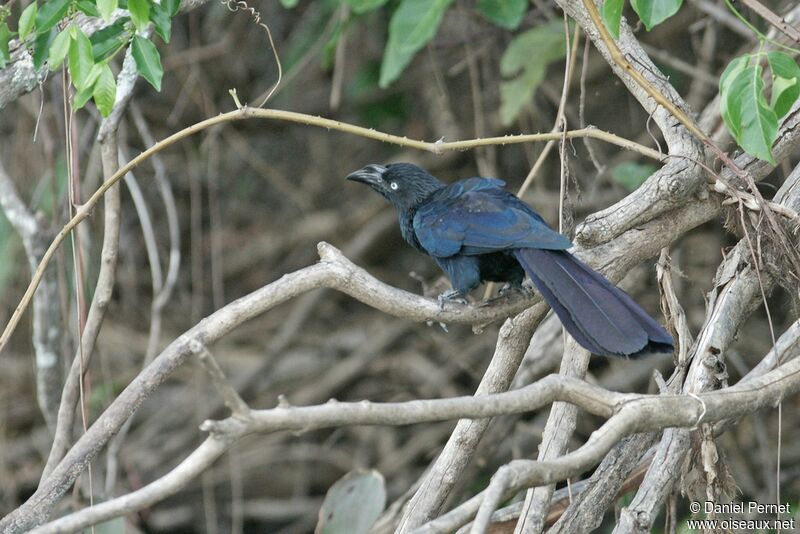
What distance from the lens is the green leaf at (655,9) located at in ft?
7.91

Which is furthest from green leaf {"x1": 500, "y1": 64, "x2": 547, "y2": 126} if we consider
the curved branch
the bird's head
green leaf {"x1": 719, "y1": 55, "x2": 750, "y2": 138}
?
green leaf {"x1": 719, "y1": 55, "x2": 750, "y2": 138}

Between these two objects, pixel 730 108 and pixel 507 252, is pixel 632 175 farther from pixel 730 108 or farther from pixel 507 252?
pixel 730 108

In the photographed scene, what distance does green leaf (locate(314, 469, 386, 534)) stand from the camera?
3330 mm

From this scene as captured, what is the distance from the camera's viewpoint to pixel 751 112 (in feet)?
7.96

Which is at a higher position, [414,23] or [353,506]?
[414,23]

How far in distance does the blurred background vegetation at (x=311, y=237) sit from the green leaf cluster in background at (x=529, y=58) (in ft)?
1.75

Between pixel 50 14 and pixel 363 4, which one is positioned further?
pixel 363 4

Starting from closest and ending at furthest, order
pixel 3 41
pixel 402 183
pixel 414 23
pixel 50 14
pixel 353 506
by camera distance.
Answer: pixel 50 14, pixel 3 41, pixel 353 506, pixel 402 183, pixel 414 23

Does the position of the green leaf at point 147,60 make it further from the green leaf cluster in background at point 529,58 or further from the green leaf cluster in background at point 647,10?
the green leaf cluster in background at point 529,58

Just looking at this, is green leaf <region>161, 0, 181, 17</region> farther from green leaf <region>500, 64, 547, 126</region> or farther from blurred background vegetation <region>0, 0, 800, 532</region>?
blurred background vegetation <region>0, 0, 800, 532</region>

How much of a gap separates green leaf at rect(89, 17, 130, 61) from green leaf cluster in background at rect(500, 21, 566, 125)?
87.2 inches

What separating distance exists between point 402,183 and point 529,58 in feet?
4.21

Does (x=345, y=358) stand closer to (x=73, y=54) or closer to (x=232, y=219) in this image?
(x=232, y=219)

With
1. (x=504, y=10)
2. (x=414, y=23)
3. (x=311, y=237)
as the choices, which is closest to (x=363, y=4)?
(x=414, y=23)
